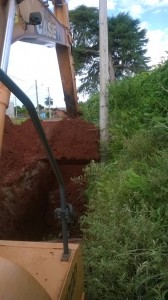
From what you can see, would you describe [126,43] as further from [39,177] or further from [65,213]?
[65,213]

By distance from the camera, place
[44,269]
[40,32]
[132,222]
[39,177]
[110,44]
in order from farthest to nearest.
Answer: [110,44] → [39,177] → [40,32] → [132,222] → [44,269]

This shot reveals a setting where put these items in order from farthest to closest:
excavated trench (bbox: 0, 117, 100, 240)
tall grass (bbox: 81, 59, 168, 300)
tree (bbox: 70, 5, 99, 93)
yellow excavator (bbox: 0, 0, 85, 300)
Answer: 1. tree (bbox: 70, 5, 99, 93)
2. excavated trench (bbox: 0, 117, 100, 240)
3. tall grass (bbox: 81, 59, 168, 300)
4. yellow excavator (bbox: 0, 0, 85, 300)

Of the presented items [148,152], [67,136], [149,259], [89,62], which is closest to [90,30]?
[89,62]

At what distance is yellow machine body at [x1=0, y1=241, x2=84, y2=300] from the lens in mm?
1481

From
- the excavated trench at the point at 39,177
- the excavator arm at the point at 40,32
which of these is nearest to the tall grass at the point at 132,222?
the excavated trench at the point at 39,177

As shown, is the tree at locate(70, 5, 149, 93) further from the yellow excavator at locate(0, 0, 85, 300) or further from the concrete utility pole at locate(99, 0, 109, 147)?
the yellow excavator at locate(0, 0, 85, 300)

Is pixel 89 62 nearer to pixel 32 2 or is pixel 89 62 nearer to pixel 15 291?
pixel 32 2

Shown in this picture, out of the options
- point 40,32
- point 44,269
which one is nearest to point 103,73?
Answer: point 40,32

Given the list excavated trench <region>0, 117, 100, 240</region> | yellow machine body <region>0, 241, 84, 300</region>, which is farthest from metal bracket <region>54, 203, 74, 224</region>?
excavated trench <region>0, 117, 100, 240</region>

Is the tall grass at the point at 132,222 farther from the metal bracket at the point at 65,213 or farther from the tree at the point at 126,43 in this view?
the tree at the point at 126,43

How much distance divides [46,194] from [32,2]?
2614 millimetres

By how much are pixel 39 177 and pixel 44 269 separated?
11.7 feet

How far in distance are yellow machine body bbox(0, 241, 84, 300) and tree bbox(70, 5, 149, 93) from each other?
760 inches

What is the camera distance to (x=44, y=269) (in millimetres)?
1934
